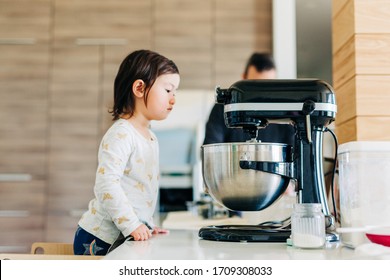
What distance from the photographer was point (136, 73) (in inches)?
55.5

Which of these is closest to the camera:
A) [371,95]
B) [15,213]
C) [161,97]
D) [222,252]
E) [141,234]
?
[222,252]

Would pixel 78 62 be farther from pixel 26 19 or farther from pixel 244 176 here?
pixel 244 176

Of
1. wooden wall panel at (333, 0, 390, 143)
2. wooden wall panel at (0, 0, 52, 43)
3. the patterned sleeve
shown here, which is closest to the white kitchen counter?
the patterned sleeve

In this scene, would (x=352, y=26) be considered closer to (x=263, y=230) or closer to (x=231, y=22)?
(x=263, y=230)

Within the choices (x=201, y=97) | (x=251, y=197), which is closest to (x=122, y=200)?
(x=251, y=197)

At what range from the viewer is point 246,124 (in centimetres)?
Answer: 95

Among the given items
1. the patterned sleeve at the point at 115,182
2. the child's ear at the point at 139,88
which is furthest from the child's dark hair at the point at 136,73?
the patterned sleeve at the point at 115,182

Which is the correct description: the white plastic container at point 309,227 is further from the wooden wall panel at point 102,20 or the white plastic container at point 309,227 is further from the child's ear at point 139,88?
the wooden wall panel at point 102,20

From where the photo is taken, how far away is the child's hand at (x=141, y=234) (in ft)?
3.42

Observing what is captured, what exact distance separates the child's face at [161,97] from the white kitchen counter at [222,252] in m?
0.54

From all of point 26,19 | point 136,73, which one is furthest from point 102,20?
point 136,73

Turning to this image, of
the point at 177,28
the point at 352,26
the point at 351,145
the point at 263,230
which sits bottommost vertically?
the point at 263,230

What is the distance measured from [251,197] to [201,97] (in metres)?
2.68

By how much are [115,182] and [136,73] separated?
36cm
